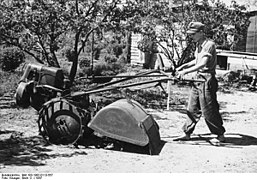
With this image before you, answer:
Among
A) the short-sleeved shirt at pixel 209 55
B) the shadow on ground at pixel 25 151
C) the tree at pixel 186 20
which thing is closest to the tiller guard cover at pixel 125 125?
the shadow on ground at pixel 25 151

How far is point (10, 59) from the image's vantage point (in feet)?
49.7

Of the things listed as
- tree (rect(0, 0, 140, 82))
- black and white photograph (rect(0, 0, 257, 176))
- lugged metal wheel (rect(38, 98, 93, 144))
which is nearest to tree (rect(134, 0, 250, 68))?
black and white photograph (rect(0, 0, 257, 176))

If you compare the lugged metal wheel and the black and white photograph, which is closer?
the black and white photograph

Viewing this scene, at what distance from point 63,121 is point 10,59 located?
29.6 ft

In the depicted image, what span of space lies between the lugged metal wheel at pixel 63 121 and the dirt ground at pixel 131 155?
17cm

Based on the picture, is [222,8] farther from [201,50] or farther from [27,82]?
[27,82]

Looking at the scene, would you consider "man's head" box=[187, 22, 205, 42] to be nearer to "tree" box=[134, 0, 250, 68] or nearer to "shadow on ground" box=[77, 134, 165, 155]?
"shadow on ground" box=[77, 134, 165, 155]

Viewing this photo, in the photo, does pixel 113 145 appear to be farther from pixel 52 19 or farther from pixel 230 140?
pixel 52 19

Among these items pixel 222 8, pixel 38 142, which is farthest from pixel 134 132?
pixel 222 8

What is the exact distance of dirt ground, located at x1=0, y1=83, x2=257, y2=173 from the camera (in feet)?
19.3

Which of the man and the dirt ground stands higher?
the man

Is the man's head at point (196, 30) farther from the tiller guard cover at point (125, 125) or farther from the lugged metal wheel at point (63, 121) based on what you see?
the lugged metal wheel at point (63, 121)

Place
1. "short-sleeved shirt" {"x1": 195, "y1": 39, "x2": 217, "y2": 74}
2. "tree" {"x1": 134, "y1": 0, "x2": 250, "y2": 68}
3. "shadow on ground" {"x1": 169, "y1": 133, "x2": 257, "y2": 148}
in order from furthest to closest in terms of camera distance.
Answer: "tree" {"x1": 134, "y1": 0, "x2": 250, "y2": 68}
"shadow on ground" {"x1": 169, "y1": 133, "x2": 257, "y2": 148}
"short-sleeved shirt" {"x1": 195, "y1": 39, "x2": 217, "y2": 74}

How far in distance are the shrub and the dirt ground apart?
657 centimetres
